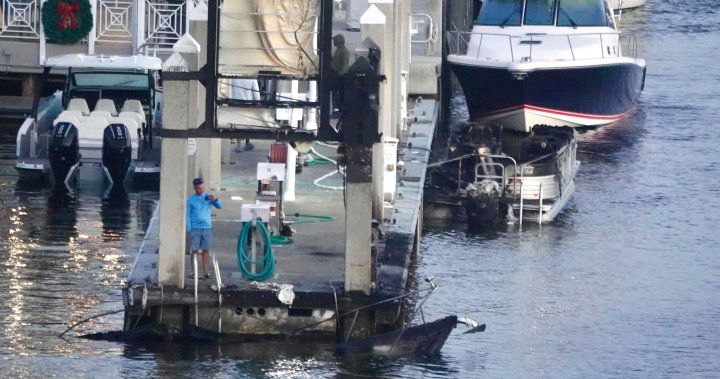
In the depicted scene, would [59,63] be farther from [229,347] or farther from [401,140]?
[229,347]

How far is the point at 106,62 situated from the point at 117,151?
2528mm

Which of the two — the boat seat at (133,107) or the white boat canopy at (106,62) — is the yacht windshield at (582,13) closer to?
the white boat canopy at (106,62)

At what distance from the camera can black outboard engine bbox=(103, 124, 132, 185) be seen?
29.4 m

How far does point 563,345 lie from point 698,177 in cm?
1383

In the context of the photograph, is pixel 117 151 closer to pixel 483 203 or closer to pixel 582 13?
pixel 483 203

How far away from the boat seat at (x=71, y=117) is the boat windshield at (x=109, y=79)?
143cm

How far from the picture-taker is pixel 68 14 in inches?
1384

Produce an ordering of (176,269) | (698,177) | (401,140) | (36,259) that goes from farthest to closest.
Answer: (698,177)
(401,140)
(36,259)
(176,269)

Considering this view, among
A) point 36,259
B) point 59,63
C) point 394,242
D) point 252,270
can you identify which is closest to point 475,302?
point 394,242

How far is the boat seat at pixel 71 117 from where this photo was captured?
98.7 ft

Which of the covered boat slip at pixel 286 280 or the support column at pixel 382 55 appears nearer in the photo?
the covered boat slip at pixel 286 280

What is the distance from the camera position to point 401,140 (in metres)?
30.6

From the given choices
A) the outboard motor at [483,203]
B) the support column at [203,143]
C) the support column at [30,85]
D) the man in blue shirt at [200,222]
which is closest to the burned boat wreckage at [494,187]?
the outboard motor at [483,203]

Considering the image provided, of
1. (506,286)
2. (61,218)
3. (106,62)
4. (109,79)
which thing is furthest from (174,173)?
(109,79)
